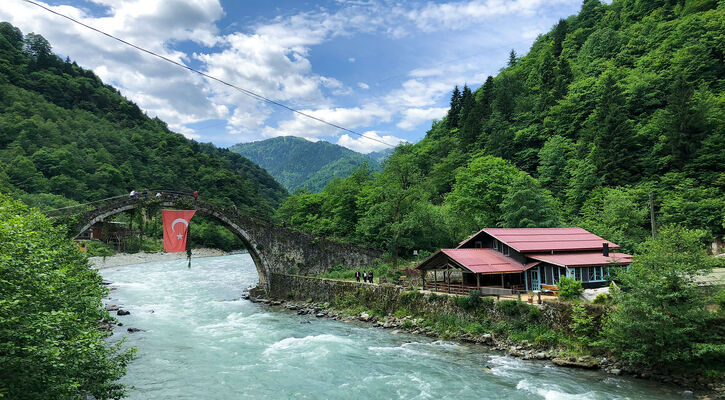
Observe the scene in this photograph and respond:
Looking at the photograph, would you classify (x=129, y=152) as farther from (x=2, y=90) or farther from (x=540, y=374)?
(x=540, y=374)

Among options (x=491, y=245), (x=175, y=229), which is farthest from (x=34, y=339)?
(x=491, y=245)

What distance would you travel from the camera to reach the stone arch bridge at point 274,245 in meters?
30.1

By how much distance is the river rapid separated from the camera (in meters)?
13.3

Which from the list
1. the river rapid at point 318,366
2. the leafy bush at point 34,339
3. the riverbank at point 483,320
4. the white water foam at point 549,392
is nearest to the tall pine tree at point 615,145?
the riverbank at point 483,320

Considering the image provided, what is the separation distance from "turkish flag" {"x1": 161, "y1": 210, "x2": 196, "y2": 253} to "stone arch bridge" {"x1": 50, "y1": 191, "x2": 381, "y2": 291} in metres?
2.14

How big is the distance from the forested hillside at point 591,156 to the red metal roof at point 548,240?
3.97 meters

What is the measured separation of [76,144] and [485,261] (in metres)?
81.9

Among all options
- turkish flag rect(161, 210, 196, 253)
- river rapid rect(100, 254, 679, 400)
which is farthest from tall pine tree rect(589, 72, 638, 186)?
turkish flag rect(161, 210, 196, 253)

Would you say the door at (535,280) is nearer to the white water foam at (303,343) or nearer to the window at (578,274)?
the window at (578,274)

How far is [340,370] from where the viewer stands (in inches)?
623

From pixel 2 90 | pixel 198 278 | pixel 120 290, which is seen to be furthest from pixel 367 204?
pixel 2 90

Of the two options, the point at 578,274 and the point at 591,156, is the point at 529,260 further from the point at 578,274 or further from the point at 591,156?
the point at 591,156

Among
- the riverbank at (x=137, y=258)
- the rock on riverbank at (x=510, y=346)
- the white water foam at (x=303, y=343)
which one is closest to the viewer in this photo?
the rock on riverbank at (x=510, y=346)

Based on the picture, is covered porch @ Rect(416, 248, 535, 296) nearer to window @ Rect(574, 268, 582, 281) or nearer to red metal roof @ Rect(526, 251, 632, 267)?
red metal roof @ Rect(526, 251, 632, 267)
